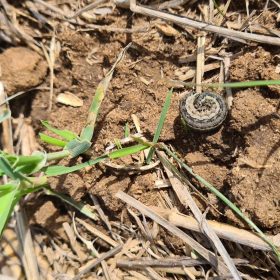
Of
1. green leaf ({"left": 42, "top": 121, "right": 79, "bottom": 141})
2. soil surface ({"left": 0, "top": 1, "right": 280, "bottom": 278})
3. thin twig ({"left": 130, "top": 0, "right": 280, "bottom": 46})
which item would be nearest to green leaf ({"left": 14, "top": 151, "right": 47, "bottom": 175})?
green leaf ({"left": 42, "top": 121, "right": 79, "bottom": 141})

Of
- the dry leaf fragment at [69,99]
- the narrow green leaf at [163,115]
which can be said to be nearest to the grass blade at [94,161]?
the narrow green leaf at [163,115]

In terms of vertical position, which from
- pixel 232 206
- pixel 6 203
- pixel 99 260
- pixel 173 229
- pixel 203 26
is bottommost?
pixel 99 260

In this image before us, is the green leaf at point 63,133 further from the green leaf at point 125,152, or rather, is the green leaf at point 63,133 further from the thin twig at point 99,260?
the thin twig at point 99,260

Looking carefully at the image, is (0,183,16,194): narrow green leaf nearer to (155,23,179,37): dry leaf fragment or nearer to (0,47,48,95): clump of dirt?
(0,47,48,95): clump of dirt

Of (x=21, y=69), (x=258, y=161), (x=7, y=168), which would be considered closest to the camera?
(x=7, y=168)

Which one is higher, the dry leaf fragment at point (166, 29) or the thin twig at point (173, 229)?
the dry leaf fragment at point (166, 29)

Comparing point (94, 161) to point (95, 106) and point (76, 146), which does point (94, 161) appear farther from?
point (95, 106)

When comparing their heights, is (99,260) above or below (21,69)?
below

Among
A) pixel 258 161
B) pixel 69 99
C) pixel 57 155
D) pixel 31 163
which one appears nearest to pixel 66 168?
pixel 57 155
